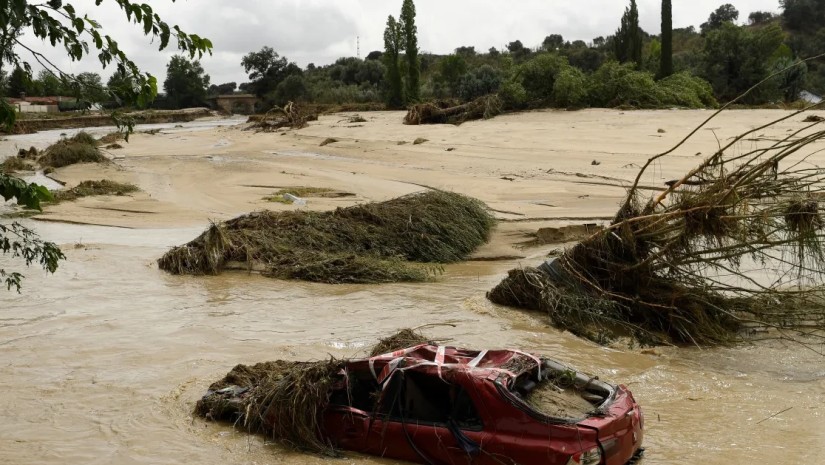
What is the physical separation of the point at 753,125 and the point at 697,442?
19560 millimetres

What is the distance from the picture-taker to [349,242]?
54.5 ft

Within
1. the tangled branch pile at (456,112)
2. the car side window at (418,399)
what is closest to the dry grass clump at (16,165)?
the tangled branch pile at (456,112)

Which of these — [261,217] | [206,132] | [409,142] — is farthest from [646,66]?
[261,217]

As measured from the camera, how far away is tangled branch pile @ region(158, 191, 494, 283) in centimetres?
1550

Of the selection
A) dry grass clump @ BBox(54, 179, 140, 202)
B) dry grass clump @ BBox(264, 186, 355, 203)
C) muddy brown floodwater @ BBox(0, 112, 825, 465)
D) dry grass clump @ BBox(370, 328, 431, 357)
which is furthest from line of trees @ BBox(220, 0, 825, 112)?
dry grass clump @ BBox(370, 328, 431, 357)

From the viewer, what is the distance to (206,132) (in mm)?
47219

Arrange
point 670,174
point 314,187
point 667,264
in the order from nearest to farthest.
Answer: point 667,264 → point 670,174 → point 314,187

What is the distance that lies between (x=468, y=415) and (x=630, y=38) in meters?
40.6

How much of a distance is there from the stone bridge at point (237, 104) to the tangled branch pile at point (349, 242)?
196 feet

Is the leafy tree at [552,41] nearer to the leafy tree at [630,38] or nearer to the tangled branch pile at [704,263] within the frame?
the leafy tree at [630,38]

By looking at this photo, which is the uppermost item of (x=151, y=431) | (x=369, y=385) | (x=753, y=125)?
(x=753, y=125)

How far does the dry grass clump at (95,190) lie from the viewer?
24.5m

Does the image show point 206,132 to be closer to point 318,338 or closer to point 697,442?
point 318,338

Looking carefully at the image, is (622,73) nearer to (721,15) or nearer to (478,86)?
(478,86)
